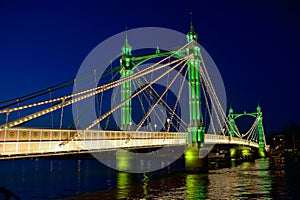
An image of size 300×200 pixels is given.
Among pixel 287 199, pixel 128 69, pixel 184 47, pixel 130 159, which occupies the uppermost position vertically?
pixel 184 47

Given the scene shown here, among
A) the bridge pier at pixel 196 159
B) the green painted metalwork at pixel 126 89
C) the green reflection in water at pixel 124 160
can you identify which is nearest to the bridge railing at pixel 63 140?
the green painted metalwork at pixel 126 89

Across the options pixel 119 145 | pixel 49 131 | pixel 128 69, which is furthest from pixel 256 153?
pixel 49 131

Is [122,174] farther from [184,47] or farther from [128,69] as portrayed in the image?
[184,47]

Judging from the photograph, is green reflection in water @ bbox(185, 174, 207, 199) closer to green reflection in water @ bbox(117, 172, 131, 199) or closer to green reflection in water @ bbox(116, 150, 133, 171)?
green reflection in water @ bbox(117, 172, 131, 199)

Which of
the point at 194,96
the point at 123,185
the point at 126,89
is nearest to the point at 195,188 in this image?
the point at 123,185

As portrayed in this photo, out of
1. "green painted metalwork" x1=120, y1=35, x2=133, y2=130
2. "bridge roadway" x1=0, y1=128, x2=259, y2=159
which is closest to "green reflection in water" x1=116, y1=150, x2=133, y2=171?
"green painted metalwork" x1=120, y1=35, x2=133, y2=130

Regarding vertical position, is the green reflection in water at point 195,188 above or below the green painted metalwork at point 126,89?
below

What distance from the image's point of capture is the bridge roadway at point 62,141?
14.8 m

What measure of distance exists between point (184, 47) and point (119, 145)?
15714 millimetres

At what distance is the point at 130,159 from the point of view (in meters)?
30.2

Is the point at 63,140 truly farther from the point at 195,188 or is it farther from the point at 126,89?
the point at 126,89

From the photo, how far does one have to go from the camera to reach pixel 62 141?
57.0ft

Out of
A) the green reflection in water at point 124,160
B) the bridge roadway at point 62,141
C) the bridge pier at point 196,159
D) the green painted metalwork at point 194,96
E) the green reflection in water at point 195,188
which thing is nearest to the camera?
the bridge roadway at point 62,141

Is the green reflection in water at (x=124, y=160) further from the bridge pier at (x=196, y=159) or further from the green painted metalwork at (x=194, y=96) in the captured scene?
the green painted metalwork at (x=194, y=96)
